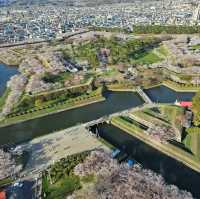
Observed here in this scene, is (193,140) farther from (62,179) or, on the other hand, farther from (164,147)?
(62,179)

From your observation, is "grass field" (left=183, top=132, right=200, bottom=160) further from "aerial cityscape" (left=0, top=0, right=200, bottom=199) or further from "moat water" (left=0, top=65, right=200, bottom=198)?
"moat water" (left=0, top=65, right=200, bottom=198)

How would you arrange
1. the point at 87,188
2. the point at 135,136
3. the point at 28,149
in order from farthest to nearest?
1. the point at 135,136
2. the point at 28,149
3. the point at 87,188

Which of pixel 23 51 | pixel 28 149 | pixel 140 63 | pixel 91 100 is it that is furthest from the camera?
pixel 23 51

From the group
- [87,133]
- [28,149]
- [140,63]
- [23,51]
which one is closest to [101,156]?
[87,133]

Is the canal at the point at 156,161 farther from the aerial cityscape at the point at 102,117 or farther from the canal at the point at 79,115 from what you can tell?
the canal at the point at 79,115

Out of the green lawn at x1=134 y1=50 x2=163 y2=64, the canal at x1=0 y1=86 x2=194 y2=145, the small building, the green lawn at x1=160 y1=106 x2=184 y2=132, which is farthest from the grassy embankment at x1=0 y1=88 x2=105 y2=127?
the green lawn at x1=134 y1=50 x2=163 y2=64

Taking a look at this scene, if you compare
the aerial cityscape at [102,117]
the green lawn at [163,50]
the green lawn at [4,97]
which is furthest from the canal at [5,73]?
the green lawn at [163,50]

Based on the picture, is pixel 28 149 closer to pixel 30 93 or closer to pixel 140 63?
pixel 30 93

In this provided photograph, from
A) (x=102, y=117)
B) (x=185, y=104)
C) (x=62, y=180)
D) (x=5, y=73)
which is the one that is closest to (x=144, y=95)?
(x=185, y=104)
